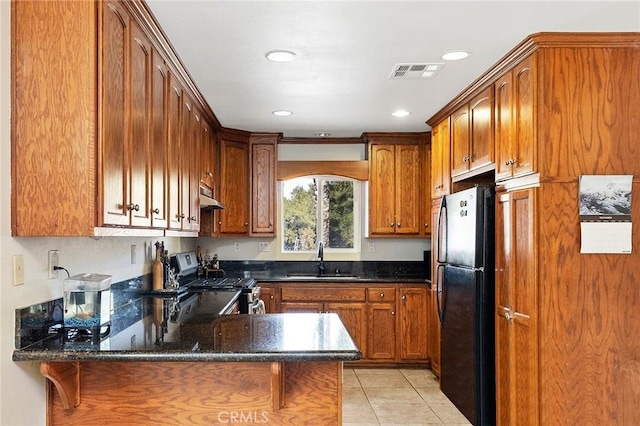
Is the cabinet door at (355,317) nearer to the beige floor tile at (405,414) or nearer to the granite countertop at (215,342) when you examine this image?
the beige floor tile at (405,414)

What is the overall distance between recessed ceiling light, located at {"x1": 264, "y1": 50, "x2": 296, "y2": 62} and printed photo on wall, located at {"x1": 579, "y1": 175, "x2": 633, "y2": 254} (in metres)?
1.74

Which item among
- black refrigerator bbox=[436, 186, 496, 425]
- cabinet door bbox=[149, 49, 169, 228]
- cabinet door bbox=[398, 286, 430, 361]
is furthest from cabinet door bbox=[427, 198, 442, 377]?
cabinet door bbox=[149, 49, 169, 228]

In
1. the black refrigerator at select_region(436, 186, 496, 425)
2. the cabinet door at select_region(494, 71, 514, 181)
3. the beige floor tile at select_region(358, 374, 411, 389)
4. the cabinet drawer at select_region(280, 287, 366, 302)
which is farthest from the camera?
the cabinet drawer at select_region(280, 287, 366, 302)

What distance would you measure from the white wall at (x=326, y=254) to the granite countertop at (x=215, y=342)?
2.86 meters

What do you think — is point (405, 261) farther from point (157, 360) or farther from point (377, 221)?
point (157, 360)

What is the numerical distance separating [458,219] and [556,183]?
3.35 ft

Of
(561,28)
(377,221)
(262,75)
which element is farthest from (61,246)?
(377,221)

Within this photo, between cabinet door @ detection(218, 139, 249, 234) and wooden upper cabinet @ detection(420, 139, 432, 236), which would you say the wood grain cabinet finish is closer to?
wooden upper cabinet @ detection(420, 139, 432, 236)

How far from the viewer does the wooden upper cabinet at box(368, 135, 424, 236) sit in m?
5.04

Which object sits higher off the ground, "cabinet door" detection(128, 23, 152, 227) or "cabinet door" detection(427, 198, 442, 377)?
"cabinet door" detection(128, 23, 152, 227)

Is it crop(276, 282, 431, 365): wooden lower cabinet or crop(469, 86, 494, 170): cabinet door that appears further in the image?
crop(276, 282, 431, 365): wooden lower cabinet

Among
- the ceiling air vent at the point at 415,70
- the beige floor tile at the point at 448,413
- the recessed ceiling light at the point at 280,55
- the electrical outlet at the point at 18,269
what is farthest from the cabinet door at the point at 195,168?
the beige floor tile at the point at 448,413

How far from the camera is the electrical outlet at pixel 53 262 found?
200 centimetres

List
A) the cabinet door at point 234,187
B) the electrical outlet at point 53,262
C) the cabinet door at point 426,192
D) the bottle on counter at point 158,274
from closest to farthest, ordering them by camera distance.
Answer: the electrical outlet at point 53,262, the bottle on counter at point 158,274, the cabinet door at point 234,187, the cabinet door at point 426,192
